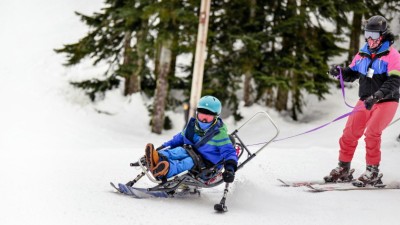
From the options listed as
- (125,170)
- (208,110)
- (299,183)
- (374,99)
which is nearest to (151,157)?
(208,110)

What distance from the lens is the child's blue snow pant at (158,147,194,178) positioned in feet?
16.0

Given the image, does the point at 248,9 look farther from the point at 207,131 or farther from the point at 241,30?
the point at 207,131

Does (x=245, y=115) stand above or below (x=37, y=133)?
above

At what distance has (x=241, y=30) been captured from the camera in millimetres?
13898

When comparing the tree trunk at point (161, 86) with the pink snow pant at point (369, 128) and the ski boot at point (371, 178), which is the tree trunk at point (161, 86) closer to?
the pink snow pant at point (369, 128)

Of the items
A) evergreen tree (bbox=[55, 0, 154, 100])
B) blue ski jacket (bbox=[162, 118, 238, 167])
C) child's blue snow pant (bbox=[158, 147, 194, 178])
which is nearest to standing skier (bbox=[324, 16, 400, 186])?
blue ski jacket (bbox=[162, 118, 238, 167])

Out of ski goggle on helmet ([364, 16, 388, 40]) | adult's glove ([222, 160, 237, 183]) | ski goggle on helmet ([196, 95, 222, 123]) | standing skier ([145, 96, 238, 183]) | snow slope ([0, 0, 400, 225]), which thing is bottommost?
snow slope ([0, 0, 400, 225])

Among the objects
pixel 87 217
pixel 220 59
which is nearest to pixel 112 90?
pixel 220 59

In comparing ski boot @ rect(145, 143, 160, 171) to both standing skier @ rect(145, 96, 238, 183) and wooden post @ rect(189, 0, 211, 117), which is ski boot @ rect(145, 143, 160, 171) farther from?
wooden post @ rect(189, 0, 211, 117)

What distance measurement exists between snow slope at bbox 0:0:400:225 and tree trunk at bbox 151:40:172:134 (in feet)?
1.77

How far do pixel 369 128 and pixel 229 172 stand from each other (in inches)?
96.0

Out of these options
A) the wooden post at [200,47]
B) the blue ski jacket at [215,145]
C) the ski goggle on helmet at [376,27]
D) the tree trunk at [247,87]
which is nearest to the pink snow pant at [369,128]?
the ski goggle on helmet at [376,27]

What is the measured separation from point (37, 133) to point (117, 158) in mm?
6125

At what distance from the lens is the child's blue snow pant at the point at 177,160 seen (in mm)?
4883
